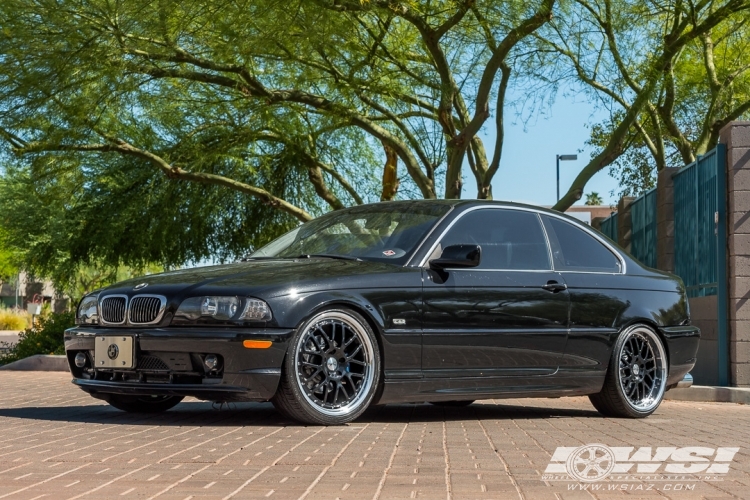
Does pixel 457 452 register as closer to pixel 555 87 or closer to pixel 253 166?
pixel 555 87

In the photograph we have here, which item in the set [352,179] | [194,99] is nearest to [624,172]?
[352,179]

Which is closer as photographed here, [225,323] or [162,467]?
[162,467]

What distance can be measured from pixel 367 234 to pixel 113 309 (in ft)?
6.26

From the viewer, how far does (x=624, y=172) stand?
38.5 metres

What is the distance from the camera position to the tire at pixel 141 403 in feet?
29.3

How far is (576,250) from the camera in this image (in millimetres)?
9820

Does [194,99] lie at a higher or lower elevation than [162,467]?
higher

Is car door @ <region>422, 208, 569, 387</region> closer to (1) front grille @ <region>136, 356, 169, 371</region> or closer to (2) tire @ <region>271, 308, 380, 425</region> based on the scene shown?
(2) tire @ <region>271, 308, 380, 425</region>

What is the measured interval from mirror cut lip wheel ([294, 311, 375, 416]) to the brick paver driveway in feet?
0.65

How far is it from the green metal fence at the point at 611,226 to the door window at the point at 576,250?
510 inches

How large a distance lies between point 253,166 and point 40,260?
651 cm

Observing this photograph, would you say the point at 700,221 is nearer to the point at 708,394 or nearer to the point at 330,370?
the point at 708,394

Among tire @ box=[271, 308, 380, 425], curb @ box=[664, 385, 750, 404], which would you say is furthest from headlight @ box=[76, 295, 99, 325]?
curb @ box=[664, 385, 750, 404]

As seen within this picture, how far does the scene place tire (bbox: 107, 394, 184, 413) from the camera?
893cm
